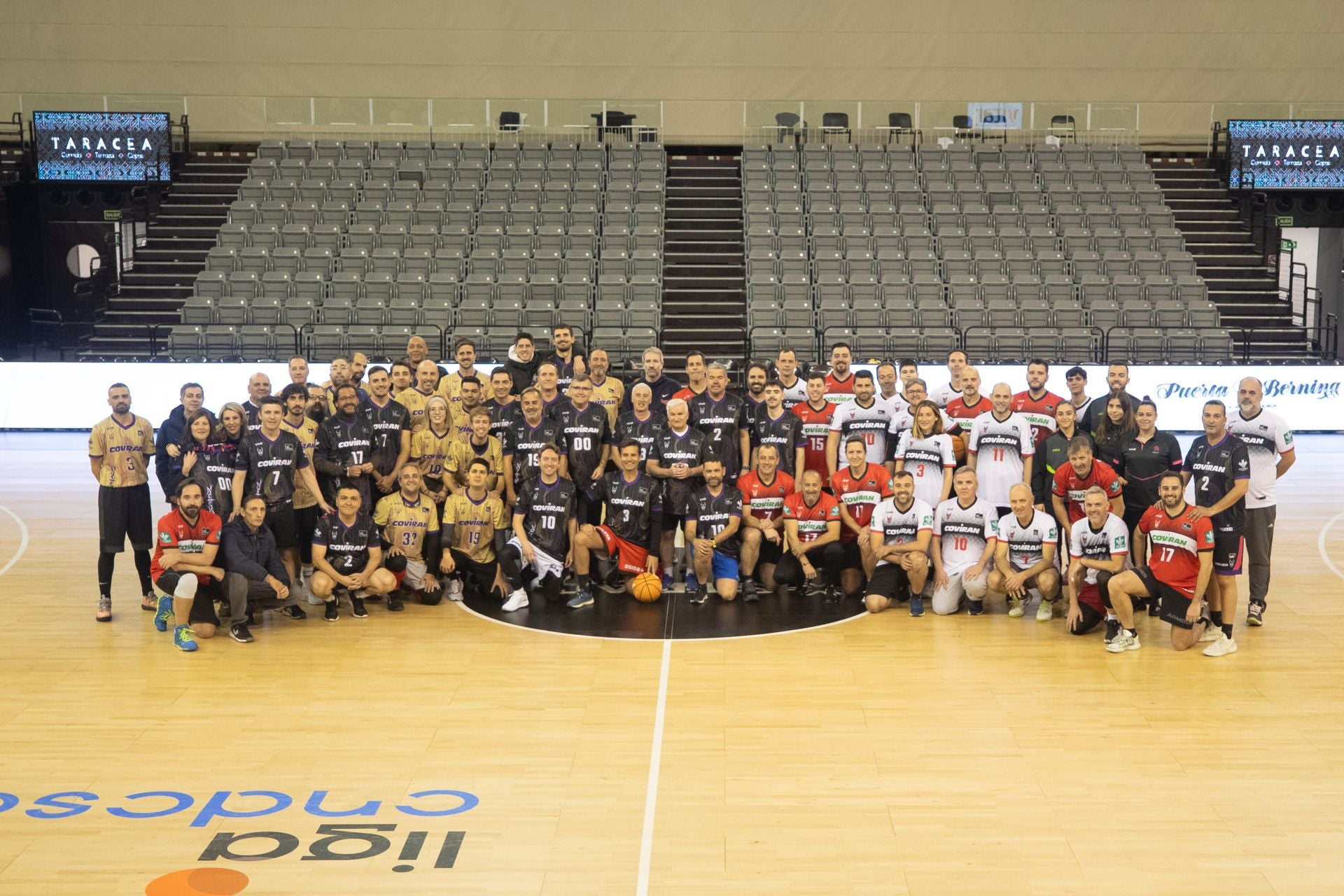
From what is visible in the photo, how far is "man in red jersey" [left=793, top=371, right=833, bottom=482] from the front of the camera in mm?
12008

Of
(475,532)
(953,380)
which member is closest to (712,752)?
(475,532)

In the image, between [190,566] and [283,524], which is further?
[283,524]

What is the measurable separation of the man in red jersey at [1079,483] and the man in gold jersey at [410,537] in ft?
17.7

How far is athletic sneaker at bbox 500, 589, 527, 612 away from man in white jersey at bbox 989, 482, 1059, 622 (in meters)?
3.99

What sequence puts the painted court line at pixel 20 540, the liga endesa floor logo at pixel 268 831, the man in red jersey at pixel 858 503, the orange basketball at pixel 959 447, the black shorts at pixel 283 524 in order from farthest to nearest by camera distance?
the painted court line at pixel 20 540 → the orange basketball at pixel 959 447 → the man in red jersey at pixel 858 503 → the black shorts at pixel 283 524 → the liga endesa floor logo at pixel 268 831

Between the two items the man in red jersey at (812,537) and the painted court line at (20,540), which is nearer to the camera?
the man in red jersey at (812,537)

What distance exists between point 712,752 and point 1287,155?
72.2 feet

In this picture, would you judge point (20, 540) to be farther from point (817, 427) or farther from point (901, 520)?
point (901, 520)

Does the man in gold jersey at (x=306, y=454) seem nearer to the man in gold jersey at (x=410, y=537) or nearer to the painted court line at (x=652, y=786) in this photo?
the man in gold jersey at (x=410, y=537)

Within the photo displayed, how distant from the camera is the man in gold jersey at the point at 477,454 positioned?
37.3 ft

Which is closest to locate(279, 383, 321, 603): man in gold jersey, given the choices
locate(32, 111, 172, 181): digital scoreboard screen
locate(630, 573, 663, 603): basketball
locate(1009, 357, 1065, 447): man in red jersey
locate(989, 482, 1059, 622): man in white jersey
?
locate(630, 573, 663, 603): basketball

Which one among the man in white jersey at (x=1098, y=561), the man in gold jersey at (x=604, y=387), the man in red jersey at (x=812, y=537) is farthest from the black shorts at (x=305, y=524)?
the man in white jersey at (x=1098, y=561)

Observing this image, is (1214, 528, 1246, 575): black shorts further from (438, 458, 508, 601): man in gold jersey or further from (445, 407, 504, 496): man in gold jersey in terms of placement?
(445, 407, 504, 496): man in gold jersey

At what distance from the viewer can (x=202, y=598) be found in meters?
10.2
